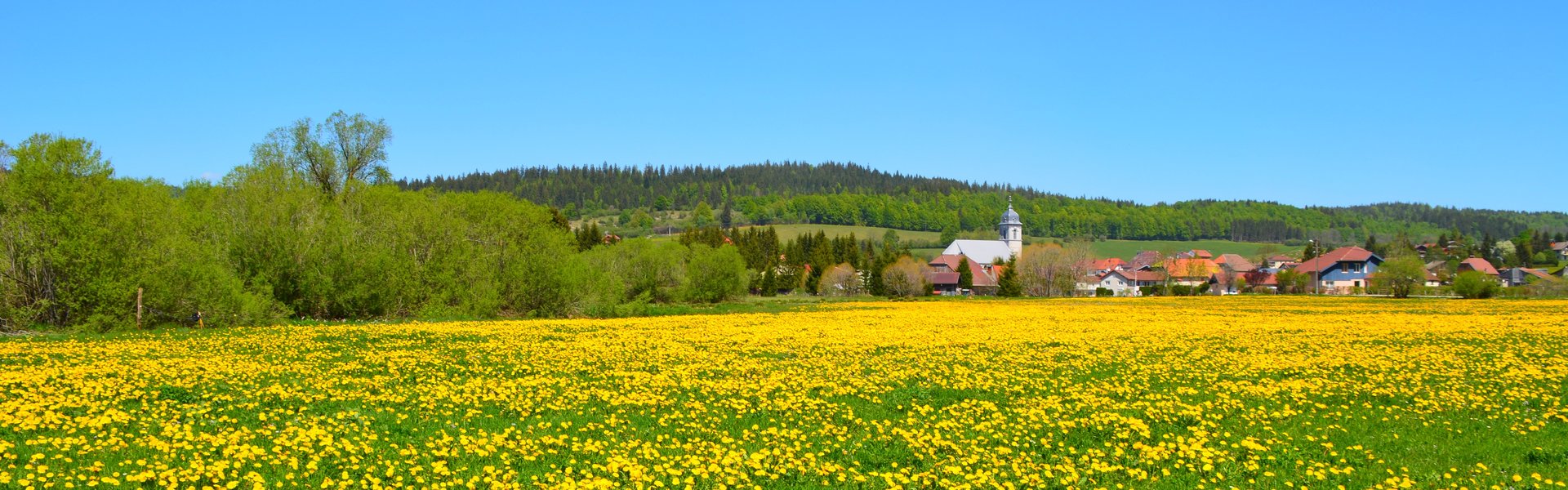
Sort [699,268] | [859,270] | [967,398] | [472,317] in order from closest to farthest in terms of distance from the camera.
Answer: [967,398] → [472,317] → [699,268] → [859,270]

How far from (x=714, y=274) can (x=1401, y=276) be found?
67.9 m

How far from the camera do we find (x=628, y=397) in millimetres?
14523

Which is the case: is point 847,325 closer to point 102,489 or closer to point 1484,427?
point 1484,427

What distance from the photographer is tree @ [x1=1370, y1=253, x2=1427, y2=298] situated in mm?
87500

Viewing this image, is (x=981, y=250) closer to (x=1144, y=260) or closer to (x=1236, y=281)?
(x=1144, y=260)

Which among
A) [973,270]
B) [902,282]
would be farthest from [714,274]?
[973,270]

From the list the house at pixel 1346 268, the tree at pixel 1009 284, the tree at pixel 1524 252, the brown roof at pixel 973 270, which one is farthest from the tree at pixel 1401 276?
the tree at pixel 1524 252

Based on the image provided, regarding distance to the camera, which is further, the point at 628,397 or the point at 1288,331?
the point at 1288,331

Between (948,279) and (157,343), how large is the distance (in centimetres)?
13043

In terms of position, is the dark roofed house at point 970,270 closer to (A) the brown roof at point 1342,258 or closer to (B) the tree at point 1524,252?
(A) the brown roof at point 1342,258

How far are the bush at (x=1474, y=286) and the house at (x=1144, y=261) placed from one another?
90.0 m

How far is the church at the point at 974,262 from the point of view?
142625 mm

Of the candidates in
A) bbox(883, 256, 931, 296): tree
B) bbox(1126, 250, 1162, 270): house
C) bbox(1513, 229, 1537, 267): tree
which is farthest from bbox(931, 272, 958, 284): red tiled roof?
bbox(1513, 229, 1537, 267): tree

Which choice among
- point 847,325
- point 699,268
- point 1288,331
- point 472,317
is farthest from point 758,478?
point 699,268
